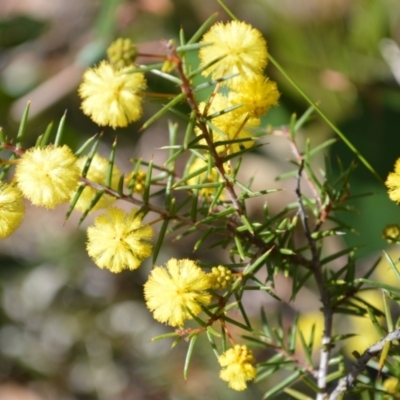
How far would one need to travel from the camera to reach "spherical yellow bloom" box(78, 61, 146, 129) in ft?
1.27

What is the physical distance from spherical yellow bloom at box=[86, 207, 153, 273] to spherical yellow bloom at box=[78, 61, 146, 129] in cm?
7

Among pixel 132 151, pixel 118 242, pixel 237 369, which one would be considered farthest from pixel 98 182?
pixel 132 151

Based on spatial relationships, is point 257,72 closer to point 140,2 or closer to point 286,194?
point 140,2

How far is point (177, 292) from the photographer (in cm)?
38

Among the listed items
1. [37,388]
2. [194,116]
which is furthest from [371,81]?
[37,388]

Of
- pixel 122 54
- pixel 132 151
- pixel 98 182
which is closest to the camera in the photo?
pixel 122 54

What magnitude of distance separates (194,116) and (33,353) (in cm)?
142

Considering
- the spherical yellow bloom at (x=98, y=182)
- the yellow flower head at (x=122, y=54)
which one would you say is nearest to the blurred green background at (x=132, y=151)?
the spherical yellow bloom at (x=98, y=182)

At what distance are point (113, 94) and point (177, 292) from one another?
15 cm

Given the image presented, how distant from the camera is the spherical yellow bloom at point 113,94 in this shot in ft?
1.27

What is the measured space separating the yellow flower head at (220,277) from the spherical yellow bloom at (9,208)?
0.48 ft

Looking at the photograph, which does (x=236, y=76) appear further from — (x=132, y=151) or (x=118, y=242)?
(x=132, y=151)

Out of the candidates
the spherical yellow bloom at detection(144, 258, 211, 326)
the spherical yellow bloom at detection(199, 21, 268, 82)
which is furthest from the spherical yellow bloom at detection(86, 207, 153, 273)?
the spherical yellow bloom at detection(199, 21, 268, 82)

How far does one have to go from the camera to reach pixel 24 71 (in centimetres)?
163
